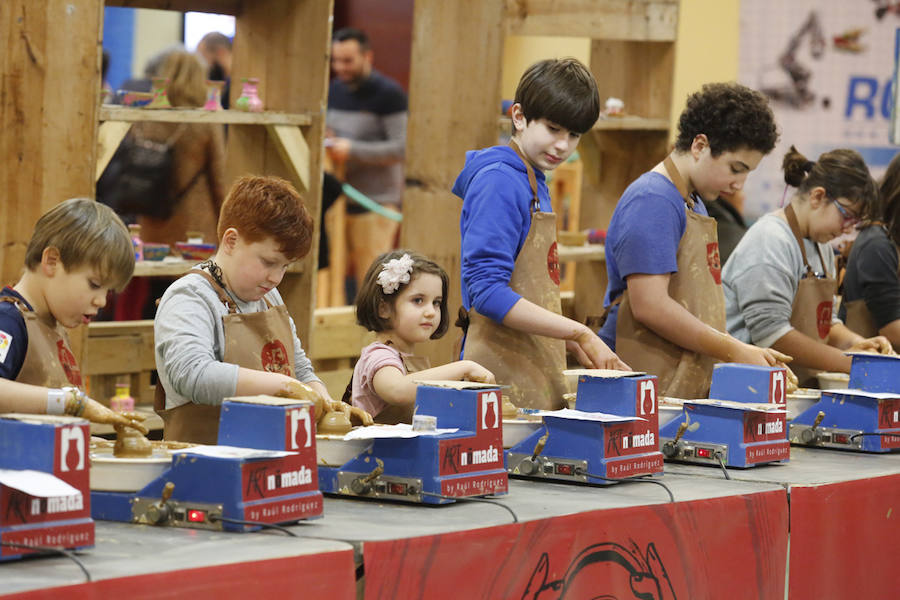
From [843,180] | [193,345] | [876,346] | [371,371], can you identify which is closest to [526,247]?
[371,371]

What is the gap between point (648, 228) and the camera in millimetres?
3510

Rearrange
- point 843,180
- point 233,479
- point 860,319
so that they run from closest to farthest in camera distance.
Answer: point 233,479
point 843,180
point 860,319

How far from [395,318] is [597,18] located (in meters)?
2.77

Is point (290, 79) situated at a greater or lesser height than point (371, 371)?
greater

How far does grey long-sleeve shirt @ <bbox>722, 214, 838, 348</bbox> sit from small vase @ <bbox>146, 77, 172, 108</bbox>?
1960mm

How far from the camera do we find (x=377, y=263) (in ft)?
10.6

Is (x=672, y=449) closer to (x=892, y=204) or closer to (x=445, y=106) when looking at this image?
(x=892, y=204)

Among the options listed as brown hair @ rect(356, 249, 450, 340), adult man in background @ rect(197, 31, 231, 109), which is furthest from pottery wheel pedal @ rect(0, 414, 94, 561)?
adult man in background @ rect(197, 31, 231, 109)

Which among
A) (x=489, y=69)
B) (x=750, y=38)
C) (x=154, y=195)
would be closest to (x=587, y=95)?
(x=489, y=69)

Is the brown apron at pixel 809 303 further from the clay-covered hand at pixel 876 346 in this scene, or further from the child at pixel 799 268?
the clay-covered hand at pixel 876 346

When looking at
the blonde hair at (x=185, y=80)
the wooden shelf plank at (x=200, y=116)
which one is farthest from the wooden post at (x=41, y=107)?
the blonde hair at (x=185, y=80)

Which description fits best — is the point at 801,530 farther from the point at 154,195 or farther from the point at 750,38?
the point at 750,38

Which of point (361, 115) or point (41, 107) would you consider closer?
point (41, 107)

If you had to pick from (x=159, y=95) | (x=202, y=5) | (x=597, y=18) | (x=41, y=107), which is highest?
(x=597, y=18)
